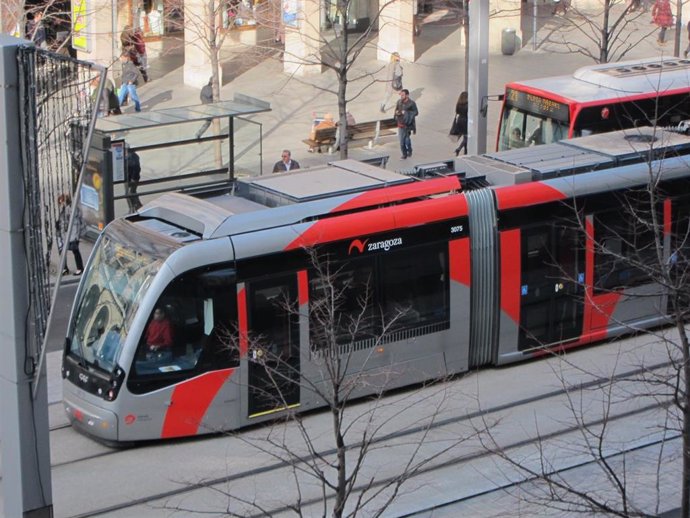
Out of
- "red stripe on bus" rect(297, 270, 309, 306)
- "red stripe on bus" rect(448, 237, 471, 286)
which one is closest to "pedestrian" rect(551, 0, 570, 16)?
"red stripe on bus" rect(448, 237, 471, 286)

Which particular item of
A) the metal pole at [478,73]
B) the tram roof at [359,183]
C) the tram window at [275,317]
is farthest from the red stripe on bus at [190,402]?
the metal pole at [478,73]

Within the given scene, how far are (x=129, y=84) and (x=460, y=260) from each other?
1830 centimetres

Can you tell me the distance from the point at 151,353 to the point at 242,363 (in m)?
1.06

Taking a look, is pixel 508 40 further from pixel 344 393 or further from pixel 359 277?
pixel 344 393

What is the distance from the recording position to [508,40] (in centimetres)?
4016

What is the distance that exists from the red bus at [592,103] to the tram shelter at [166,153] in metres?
4.74

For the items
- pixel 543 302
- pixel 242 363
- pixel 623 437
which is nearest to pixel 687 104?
pixel 543 302

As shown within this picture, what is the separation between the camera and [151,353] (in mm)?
14914

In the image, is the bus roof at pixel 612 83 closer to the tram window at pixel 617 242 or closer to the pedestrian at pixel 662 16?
the tram window at pixel 617 242

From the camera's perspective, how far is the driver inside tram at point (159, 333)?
14.8 metres

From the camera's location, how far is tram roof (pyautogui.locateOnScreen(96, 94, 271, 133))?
2397 centimetres

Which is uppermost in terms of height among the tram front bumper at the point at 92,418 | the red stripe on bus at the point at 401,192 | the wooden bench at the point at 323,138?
the red stripe on bus at the point at 401,192

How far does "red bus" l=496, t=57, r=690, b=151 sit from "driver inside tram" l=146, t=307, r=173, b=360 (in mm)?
10907

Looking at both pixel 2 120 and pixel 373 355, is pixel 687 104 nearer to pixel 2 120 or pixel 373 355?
pixel 373 355
